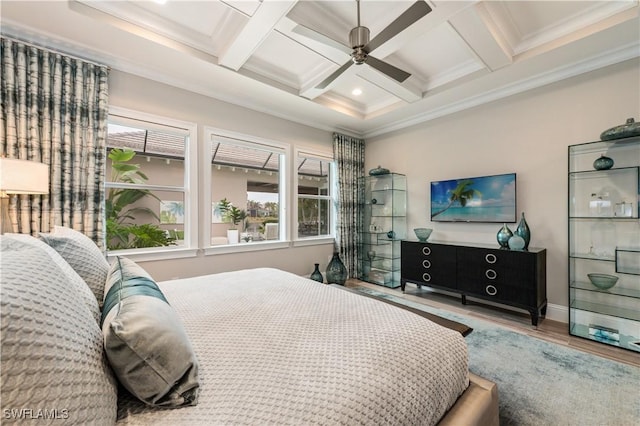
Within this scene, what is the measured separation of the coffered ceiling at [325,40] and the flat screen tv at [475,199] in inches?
42.2

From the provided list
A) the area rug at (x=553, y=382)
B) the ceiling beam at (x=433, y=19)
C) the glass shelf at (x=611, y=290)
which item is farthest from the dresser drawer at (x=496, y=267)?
the ceiling beam at (x=433, y=19)

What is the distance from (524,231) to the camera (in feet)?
9.44

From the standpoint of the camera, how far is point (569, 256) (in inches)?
104

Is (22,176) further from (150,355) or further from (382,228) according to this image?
(382,228)

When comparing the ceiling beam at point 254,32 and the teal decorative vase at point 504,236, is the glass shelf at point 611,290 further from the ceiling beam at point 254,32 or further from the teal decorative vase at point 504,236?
the ceiling beam at point 254,32

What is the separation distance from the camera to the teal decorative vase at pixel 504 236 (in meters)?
2.97

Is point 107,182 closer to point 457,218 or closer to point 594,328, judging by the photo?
point 457,218

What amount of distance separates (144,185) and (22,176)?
1145 millimetres

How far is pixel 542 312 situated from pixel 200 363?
355cm

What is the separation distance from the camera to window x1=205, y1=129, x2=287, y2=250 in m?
3.57

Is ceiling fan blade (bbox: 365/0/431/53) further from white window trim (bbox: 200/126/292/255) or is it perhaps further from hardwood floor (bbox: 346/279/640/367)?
hardwood floor (bbox: 346/279/640/367)

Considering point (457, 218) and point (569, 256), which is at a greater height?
point (457, 218)

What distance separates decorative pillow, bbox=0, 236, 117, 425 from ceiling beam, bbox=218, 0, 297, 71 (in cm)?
212

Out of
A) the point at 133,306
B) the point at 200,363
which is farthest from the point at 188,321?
the point at 133,306
